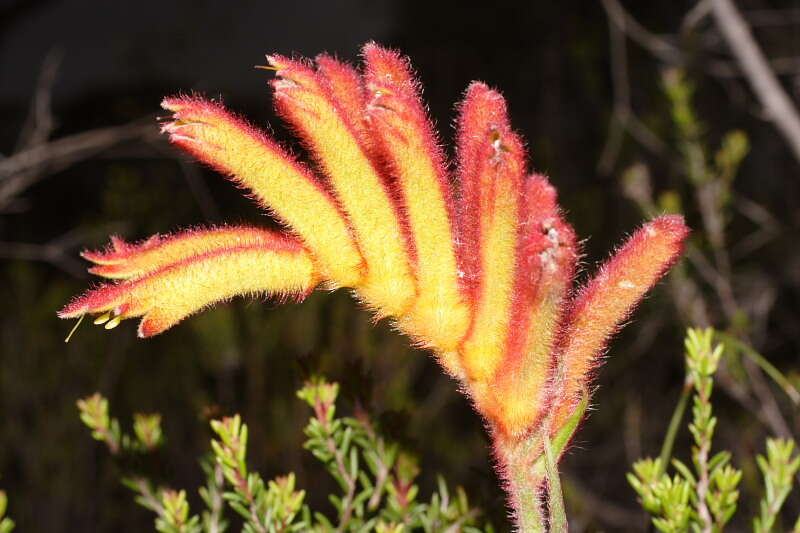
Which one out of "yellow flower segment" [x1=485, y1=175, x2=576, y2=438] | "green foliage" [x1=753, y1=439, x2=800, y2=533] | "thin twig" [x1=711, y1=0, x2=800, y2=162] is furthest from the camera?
"thin twig" [x1=711, y1=0, x2=800, y2=162]

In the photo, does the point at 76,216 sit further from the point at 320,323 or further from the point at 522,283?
the point at 522,283

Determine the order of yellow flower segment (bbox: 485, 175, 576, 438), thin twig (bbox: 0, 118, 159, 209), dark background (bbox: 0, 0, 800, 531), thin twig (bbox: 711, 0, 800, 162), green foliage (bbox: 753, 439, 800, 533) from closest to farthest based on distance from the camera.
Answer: yellow flower segment (bbox: 485, 175, 576, 438) → green foliage (bbox: 753, 439, 800, 533) → thin twig (bbox: 711, 0, 800, 162) → thin twig (bbox: 0, 118, 159, 209) → dark background (bbox: 0, 0, 800, 531)

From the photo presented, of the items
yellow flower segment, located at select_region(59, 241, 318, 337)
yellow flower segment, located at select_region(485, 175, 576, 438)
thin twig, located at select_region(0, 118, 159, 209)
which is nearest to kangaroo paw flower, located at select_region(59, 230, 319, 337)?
yellow flower segment, located at select_region(59, 241, 318, 337)

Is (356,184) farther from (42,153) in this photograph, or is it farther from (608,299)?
(42,153)

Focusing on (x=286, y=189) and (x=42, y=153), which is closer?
(x=286, y=189)

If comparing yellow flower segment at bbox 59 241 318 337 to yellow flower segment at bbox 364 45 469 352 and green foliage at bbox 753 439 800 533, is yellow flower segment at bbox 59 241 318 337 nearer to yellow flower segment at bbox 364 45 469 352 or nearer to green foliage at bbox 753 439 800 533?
yellow flower segment at bbox 364 45 469 352

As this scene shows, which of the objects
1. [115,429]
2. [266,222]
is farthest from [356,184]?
[266,222]

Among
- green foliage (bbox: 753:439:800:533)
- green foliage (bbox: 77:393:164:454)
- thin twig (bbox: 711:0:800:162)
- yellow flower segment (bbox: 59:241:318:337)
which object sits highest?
thin twig (bbox: 711:0:800:162)
